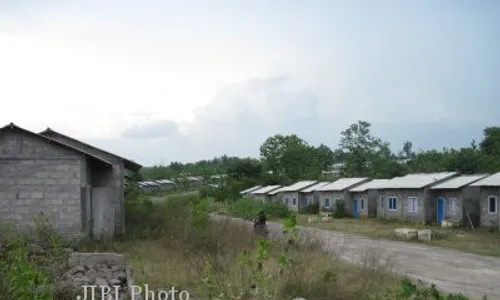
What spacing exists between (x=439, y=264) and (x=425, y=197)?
15.0 m

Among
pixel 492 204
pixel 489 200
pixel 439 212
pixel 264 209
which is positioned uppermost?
pixel 489 200

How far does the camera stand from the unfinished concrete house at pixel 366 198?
38719mm

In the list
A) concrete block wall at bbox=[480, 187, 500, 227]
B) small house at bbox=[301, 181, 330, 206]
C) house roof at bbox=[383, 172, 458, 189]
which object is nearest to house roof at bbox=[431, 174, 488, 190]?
house roof at bbox=[383, 172, 458, 189]

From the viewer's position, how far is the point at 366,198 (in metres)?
39.9

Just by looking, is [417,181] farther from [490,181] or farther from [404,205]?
[490,181]

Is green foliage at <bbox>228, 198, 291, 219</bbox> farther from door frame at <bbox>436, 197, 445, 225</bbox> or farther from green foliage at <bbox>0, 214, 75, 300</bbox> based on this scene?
green foliage at <bbox>0, 214, 75, 300</bbox>

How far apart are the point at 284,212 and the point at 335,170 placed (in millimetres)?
43706

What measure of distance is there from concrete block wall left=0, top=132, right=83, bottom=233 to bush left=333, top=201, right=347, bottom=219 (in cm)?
2731

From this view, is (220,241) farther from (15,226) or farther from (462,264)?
(462,264)

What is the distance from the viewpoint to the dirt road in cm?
1347

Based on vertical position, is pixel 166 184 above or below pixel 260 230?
below

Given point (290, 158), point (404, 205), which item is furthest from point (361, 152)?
point (404, 205)

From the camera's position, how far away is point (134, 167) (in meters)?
23.2

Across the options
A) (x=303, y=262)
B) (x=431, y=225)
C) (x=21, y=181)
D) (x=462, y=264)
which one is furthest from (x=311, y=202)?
(x=303, y=262)
